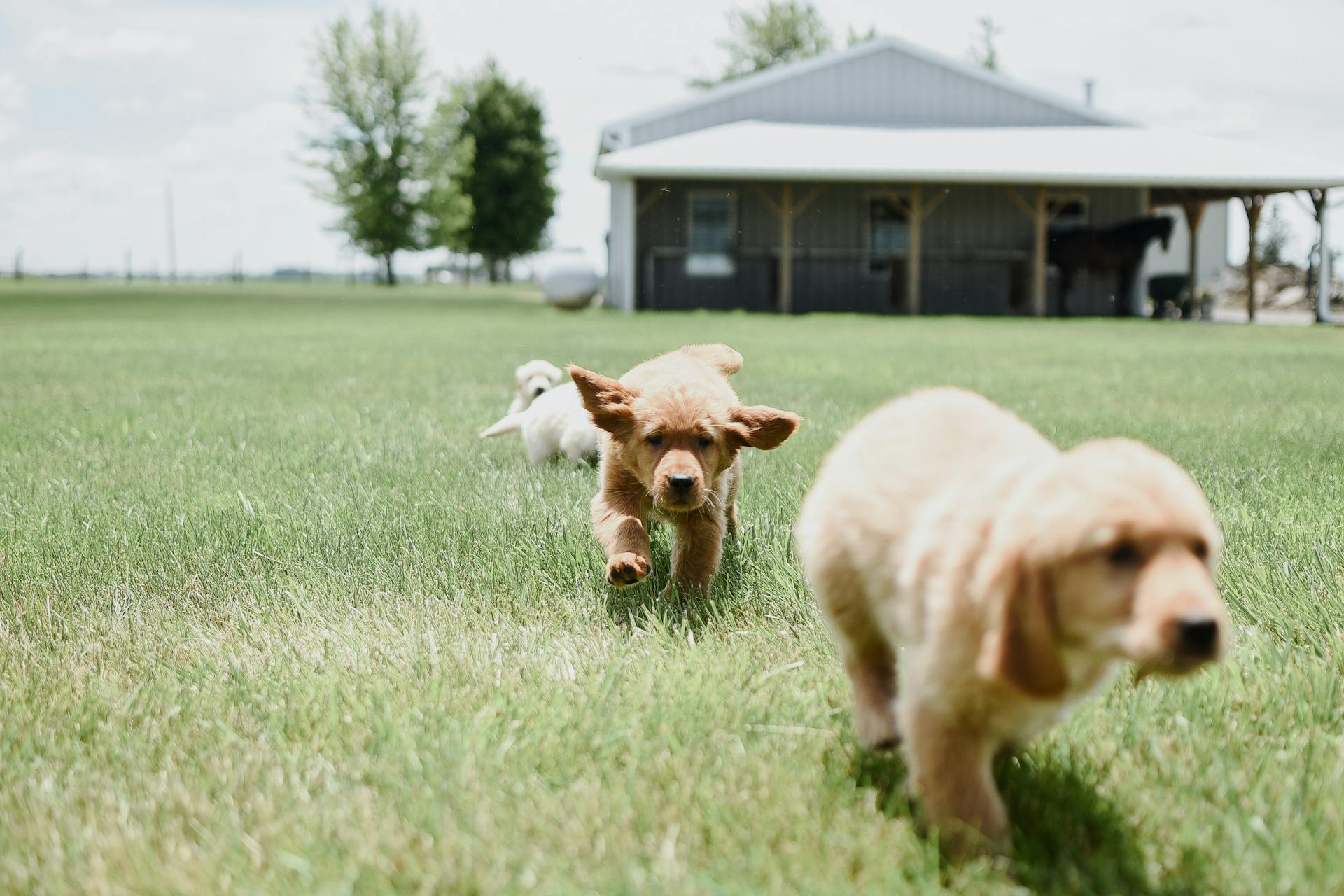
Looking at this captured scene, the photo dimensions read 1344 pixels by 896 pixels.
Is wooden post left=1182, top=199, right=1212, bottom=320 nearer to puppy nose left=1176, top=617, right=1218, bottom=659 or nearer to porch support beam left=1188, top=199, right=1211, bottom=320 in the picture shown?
porch support beam left=1188, top=199, right=1211, bottom=320

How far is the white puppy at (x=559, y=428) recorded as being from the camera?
5555mm

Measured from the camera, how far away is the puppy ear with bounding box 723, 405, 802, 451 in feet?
11.3

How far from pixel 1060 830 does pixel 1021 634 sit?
551mm

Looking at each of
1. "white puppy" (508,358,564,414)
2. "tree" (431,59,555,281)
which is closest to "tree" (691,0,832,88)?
"tree" (431,59,555,281)

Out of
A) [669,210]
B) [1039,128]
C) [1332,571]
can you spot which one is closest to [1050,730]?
[1332,571]

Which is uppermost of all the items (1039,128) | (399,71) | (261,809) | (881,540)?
(399,71)

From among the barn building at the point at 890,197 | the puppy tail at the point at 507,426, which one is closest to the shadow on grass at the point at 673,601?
the puppy tail at the point at 507,426

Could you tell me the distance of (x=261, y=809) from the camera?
2.07 metres

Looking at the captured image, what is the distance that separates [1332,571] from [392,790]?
2789mm

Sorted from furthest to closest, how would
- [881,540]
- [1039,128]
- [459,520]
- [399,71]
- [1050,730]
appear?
[399,71], [1039,128], [459,520], [1050,730], [881,540]

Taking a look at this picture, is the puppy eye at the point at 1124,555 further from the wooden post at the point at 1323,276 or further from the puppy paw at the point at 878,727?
the wooden post at the point at 1323,276

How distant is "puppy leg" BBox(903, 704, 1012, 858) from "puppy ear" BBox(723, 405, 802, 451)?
5.40 ft

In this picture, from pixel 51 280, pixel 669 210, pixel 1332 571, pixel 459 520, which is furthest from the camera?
pixel 51 280

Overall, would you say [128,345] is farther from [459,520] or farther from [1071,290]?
[1071,290]
